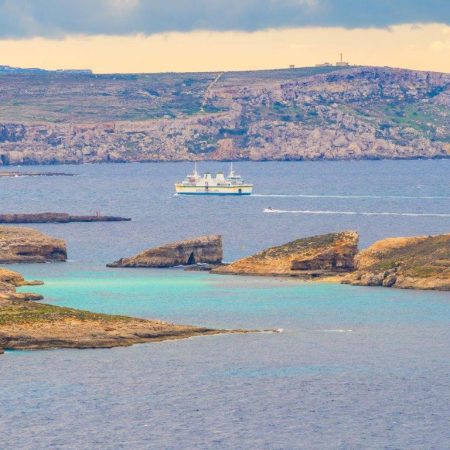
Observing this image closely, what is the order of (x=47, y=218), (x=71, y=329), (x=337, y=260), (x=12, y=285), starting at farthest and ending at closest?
(x=47, y=218) → (x=337, y=260) → (x=12, y=285) → (x=71, y=329)

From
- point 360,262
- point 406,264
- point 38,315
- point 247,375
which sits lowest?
point 247,375

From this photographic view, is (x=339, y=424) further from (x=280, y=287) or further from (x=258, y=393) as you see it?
(x=280, y=287)

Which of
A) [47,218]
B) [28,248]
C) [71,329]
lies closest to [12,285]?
[71,329]

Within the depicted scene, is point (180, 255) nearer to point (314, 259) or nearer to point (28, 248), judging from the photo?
point (28, 248)

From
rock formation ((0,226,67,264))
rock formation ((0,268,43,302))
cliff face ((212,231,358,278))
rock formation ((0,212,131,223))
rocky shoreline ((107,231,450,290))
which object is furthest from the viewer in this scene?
rock formation ((0,212,131,223))

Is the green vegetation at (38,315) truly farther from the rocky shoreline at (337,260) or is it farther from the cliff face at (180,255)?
the cliff face at (180,255)

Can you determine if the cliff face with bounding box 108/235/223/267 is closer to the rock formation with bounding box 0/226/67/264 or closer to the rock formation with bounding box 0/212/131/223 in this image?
the rock formation with bounding box 0/226/67/264

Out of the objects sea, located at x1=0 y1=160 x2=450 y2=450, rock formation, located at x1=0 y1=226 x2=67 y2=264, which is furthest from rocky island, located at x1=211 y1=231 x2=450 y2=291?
rock formation, located at x1=0 y1=226 x2=67 y2=264

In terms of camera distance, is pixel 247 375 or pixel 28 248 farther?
pixel 28 248
